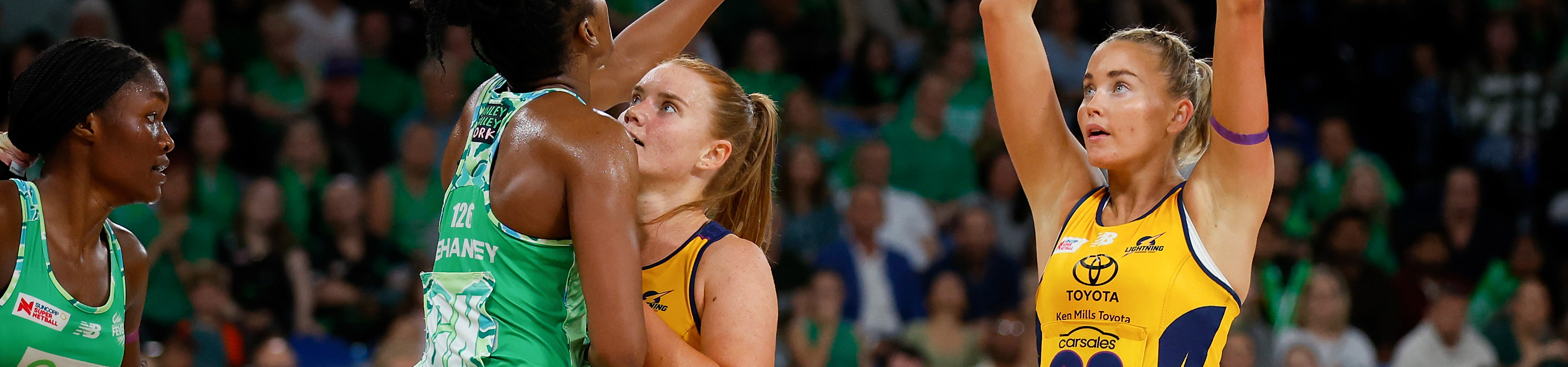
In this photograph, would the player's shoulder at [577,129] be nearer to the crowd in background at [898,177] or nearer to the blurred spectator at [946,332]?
the crowd in background at [898,177]

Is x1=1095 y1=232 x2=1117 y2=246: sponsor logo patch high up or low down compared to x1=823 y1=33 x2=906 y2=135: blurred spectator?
up

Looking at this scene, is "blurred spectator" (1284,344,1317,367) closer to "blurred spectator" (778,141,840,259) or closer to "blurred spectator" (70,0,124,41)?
"blurred spectator" (778,141,840,259)

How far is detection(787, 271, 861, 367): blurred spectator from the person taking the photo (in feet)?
21.1

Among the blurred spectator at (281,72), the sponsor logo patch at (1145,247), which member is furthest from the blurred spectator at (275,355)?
the sponsor logo patch at (1145,247)

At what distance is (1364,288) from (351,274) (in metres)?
5.09

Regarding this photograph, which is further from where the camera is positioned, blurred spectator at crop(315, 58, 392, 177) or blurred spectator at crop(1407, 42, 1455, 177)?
blurred spectator at crop(1407, 42, 1455, 177)

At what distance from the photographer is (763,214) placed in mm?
2900

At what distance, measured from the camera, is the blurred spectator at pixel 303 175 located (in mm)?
6492

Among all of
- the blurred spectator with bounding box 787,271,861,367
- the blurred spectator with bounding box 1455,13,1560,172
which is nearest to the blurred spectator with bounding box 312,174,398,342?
the blurred spectator with bounding box 787,271,861,367

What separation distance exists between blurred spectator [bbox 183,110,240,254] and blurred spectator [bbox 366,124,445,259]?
639 millimetres

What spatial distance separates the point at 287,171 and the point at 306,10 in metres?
1.24

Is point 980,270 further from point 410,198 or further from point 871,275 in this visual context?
point 410,198

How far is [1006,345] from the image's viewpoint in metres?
6.36

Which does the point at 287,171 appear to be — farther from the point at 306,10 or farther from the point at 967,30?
the point at 967,30
